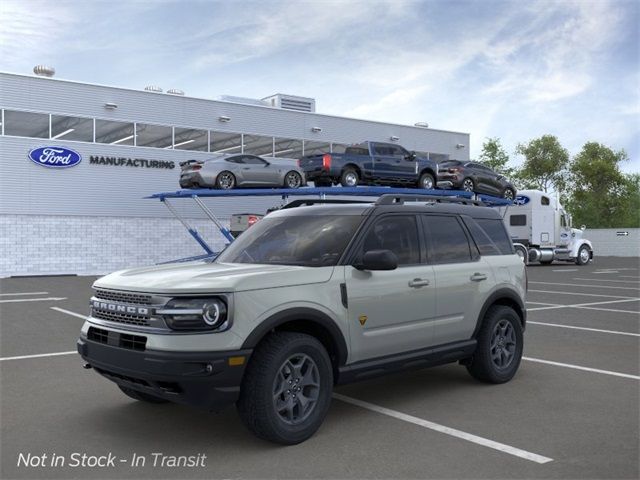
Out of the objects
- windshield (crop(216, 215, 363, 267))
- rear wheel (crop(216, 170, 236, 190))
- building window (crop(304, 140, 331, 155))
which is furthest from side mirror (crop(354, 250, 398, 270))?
building window (crop(304, 140, 331, 155))

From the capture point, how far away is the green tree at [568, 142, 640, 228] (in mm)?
69312

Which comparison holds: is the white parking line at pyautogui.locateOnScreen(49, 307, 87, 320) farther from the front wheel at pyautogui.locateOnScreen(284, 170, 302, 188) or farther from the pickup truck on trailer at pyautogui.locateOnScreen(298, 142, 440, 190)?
the front wheel at pyautogui.locateOnScreen(284, 170, 302, 188)

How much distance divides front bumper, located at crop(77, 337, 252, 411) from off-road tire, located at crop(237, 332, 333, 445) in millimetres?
130

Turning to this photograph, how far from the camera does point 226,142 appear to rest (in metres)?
32.3

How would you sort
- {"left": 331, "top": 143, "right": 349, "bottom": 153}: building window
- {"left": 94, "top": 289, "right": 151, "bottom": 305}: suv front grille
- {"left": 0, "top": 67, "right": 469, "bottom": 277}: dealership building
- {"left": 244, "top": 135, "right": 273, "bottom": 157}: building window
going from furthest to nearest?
1. {"left": 331, "top": 143, "right": 349, "bottom": 153}: building window
2. {"left": 244, "top": 135, "right": 273, "bottom": 157}: building window
3. {"left": 0, "top": 67, "right": 469, "bottom": 277}: dealership building
4. {"left": 94, "top": 289, "right": 151, "bottom": 305}: suv front grille

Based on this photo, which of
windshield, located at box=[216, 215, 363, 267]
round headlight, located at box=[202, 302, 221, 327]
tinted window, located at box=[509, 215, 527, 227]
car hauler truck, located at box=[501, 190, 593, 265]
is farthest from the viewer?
tinted window, located at box=[509, 215, 527, 227]

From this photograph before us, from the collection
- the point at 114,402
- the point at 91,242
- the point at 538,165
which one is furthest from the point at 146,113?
the point at 538,165

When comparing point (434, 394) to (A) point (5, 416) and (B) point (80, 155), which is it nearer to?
(A) point (5, 416)

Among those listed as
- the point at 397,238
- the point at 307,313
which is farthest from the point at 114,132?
the point at 307,313

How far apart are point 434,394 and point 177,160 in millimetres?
26227

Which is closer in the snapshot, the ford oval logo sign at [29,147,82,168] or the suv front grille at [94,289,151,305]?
the suv front grille at [94,289,151,305]

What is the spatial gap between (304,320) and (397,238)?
4.67 ft

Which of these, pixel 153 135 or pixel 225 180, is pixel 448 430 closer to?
pixel 225 180

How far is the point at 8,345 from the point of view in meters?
9.09
